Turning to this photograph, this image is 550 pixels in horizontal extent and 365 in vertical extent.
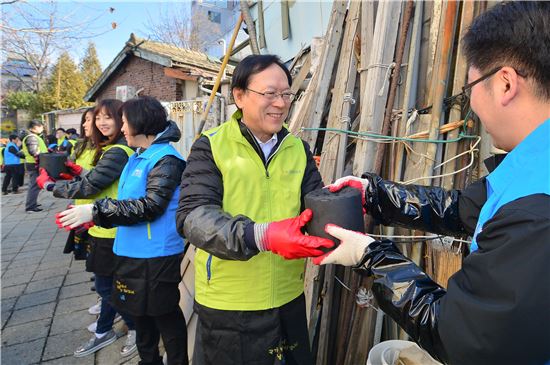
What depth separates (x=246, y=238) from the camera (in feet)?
4.27

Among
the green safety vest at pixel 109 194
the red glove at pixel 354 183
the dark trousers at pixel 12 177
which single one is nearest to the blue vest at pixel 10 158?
the dark trousers at pixel 12 177

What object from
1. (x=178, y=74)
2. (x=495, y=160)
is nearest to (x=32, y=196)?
(x=178, y=74)

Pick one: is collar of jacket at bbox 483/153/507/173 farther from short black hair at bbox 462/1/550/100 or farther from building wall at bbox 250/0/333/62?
building wall at bbox 250/0/333/62

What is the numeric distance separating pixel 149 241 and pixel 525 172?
2093 millimetres

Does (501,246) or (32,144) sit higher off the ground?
Answer: (501,246)

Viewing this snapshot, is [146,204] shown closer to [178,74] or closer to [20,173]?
[178,74]

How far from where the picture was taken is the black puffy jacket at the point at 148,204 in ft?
6.95

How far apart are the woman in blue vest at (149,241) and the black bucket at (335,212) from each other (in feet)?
4.04

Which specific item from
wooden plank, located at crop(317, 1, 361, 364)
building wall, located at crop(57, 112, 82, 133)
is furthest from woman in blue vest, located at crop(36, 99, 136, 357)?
building wall, located at crop(57, 112, 82, 133)

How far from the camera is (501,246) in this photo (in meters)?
0.81

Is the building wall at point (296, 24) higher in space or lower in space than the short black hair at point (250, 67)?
higher

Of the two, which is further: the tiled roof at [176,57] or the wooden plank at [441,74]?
the tiled roof at [176,57]

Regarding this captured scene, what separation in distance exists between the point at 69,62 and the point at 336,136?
86.7 feet

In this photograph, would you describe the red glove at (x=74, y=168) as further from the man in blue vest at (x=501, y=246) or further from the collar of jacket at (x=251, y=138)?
the man in blue vest at (x=501, y=246)
